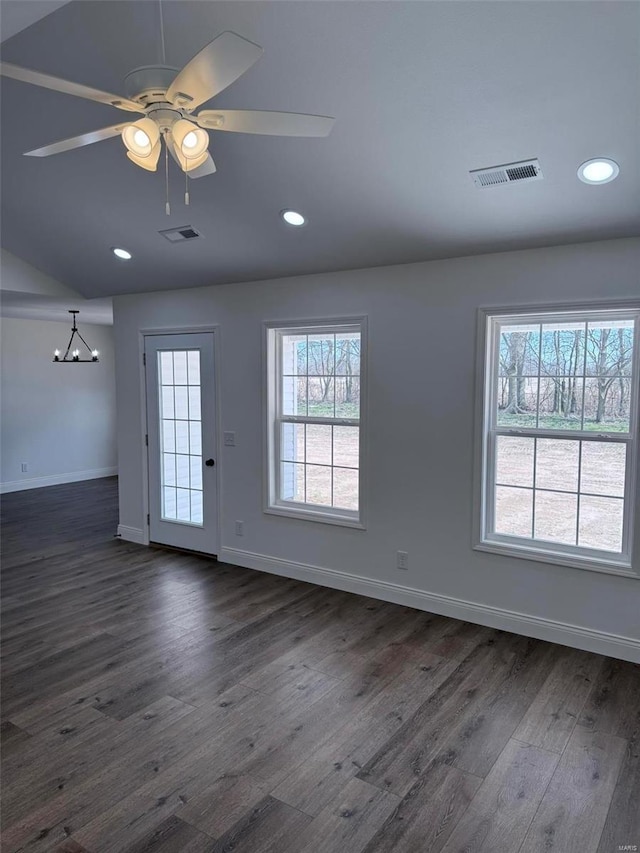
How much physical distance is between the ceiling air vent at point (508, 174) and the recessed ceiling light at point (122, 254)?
3049mm

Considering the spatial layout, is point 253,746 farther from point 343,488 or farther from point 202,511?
point 202,511

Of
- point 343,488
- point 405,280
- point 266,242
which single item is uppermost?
point 266,242

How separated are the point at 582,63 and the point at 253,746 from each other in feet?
10.7

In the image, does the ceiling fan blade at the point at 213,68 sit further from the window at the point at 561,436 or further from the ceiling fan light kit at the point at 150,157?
the window at the point at 561,436

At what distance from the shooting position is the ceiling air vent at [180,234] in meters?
4.19

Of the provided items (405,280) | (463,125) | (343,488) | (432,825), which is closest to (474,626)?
(343,488)

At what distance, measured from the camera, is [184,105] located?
6.05ft

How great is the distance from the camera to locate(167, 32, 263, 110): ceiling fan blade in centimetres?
157

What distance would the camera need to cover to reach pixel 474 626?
3.90 meters

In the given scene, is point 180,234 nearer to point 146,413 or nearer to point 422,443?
point 146,413

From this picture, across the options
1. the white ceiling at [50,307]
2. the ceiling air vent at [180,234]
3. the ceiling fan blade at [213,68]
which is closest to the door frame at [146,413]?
the ceiling air vent at [180,234]

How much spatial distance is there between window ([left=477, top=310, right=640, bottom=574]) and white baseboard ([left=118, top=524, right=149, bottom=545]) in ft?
11.8

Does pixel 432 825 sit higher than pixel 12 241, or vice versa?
pixel 12 241

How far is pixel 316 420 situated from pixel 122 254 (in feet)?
7.20
